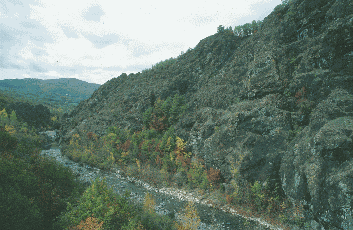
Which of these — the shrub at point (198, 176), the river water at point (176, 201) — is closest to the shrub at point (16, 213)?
the river water at point (176, 201)

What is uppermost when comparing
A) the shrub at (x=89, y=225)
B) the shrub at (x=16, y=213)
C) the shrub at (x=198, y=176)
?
the shrub at (x=16, y=213)

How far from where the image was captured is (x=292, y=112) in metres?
19.0

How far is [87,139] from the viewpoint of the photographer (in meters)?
41.9

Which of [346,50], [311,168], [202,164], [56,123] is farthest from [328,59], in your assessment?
[56,123]

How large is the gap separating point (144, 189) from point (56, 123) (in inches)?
2868

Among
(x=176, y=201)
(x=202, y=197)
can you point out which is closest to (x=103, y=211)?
(x=176, y=201)

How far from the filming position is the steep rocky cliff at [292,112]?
1191 centimetres

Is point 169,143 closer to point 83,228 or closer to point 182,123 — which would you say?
point 182,123

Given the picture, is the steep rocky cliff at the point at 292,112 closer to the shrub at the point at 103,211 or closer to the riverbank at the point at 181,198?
the riverbank at the point at 181,198

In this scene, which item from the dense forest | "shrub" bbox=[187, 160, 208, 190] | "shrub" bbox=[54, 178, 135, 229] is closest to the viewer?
"shrub" bbox=[54, 178, 135, 229]

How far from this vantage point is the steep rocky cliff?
39.1ft

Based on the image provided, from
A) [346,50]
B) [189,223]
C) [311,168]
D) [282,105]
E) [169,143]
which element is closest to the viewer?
[311,168]

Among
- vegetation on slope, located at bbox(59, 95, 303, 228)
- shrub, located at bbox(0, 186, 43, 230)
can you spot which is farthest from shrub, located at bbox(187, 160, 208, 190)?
shrub, located at bbox(0, 186, 43, 230)

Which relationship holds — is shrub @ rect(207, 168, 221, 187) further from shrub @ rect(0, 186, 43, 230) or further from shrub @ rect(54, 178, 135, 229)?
shrub @ rect(0, 186, 43, 230)
